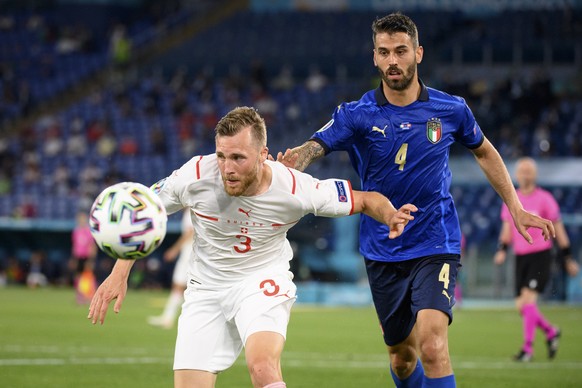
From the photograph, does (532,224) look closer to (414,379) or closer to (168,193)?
(414,379)

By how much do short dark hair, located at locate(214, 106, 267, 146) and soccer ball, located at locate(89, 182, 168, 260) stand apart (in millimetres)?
616

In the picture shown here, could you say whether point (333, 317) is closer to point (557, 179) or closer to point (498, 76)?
point (557, 179)

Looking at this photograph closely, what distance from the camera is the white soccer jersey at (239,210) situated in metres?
6.41

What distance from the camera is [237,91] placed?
31953 mm

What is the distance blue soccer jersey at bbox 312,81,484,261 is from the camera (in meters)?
7.08

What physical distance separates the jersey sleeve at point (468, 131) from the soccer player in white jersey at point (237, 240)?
1.02 metres

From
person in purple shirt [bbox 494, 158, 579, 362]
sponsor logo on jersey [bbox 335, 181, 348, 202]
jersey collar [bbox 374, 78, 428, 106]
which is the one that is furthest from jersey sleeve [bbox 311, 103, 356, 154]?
person in purple shirt [bbox 494, 158, 579, 362]

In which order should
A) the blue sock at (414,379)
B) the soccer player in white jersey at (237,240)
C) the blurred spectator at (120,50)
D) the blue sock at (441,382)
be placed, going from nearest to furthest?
the soccer player in white jersey at (237,240) → the blue sock at (441,382) → the blue sock at (414,379) → the blurred spectator at (120,50)

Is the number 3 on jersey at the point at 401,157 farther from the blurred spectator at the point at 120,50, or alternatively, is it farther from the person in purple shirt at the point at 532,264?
the blurred spectator at the point at 120,50

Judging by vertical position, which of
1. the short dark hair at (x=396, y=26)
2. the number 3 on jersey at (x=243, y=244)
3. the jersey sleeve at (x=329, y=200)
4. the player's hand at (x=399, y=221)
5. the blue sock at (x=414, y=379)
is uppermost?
the short dark hair at (x=396, y=26)

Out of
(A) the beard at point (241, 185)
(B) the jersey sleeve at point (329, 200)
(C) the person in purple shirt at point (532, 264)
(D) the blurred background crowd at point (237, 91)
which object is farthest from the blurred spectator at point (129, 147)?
(A) the beard at point (241, 185)

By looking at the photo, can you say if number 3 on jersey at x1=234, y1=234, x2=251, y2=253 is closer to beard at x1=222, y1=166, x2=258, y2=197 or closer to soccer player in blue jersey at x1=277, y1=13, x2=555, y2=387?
beard at x1=222, y1=166, x2=258, y2=197

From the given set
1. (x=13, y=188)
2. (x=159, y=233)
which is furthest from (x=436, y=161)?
(x=13, y=188)

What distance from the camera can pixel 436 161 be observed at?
7.11 m
